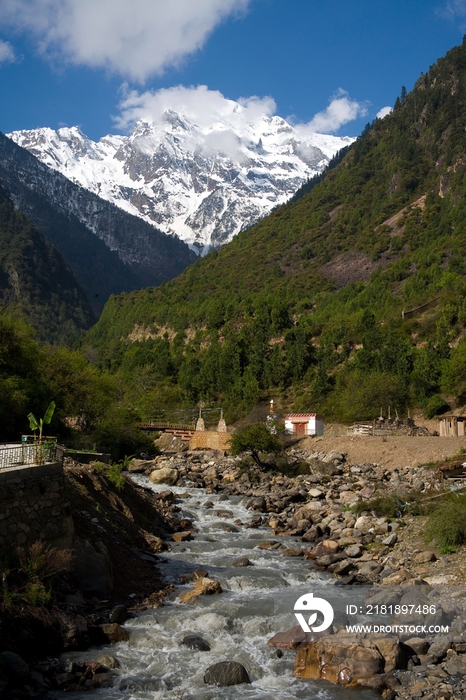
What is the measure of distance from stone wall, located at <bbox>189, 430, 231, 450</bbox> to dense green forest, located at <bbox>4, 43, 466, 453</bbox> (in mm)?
6403

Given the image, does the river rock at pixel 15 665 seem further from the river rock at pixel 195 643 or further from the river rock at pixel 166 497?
the river rock at pixel 166 497

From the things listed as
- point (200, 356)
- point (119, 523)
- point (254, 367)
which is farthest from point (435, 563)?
point (200, 356)

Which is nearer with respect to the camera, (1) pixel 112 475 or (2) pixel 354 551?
(2) pixel 354 551

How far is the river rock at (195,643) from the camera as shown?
12031mm

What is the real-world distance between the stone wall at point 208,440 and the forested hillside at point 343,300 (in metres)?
11.2

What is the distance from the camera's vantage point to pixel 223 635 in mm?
12680

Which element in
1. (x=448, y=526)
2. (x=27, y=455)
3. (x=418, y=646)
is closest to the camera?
(x=418, y=646)

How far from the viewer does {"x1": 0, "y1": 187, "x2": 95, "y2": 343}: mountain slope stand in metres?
155

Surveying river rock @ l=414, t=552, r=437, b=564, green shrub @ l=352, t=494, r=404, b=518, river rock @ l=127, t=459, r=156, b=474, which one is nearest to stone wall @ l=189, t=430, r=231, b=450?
river rock @ l=127, t=459, r=156, b=474

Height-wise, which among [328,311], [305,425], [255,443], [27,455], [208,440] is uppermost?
[328,311]

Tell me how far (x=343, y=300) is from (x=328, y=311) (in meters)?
4.97

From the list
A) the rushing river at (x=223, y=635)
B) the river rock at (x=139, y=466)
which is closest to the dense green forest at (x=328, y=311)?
the river rock at (x=139, y=466)

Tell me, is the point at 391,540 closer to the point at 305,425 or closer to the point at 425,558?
the point at 425,558

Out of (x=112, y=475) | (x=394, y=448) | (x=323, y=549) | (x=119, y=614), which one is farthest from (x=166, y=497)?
(x=394, y=448)
